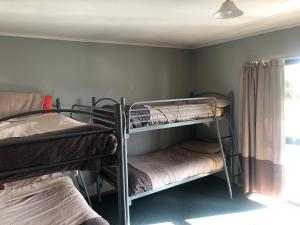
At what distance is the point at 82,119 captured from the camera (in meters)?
3.33

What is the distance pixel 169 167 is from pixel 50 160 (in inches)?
74.7

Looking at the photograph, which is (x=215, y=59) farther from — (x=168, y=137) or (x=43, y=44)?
(x=43, y=44)

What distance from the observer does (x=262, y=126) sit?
319 cm

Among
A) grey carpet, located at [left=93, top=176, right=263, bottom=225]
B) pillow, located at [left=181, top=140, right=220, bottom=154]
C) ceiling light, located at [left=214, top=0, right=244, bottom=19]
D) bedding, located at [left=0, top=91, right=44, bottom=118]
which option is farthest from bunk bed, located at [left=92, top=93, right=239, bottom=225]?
ceiling light, located at [left=214, top=0, right=244, bottom=19]

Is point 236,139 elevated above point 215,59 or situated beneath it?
situated beneath

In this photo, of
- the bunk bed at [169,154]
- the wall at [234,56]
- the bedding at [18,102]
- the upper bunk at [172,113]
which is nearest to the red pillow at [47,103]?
the bedding at [18,102]

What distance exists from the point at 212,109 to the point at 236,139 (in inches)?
27.1

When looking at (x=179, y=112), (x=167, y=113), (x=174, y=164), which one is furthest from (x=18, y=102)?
(x=174, y=164)

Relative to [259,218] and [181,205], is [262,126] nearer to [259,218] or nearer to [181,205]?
[259,218]

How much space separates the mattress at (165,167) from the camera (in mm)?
2752

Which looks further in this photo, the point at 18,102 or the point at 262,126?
the point at 262,126

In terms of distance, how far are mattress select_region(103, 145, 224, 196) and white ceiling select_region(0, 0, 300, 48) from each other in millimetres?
1616

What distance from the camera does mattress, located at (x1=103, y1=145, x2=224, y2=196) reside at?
2.75 meters

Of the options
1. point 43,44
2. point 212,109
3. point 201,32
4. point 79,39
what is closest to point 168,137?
point 212,109
